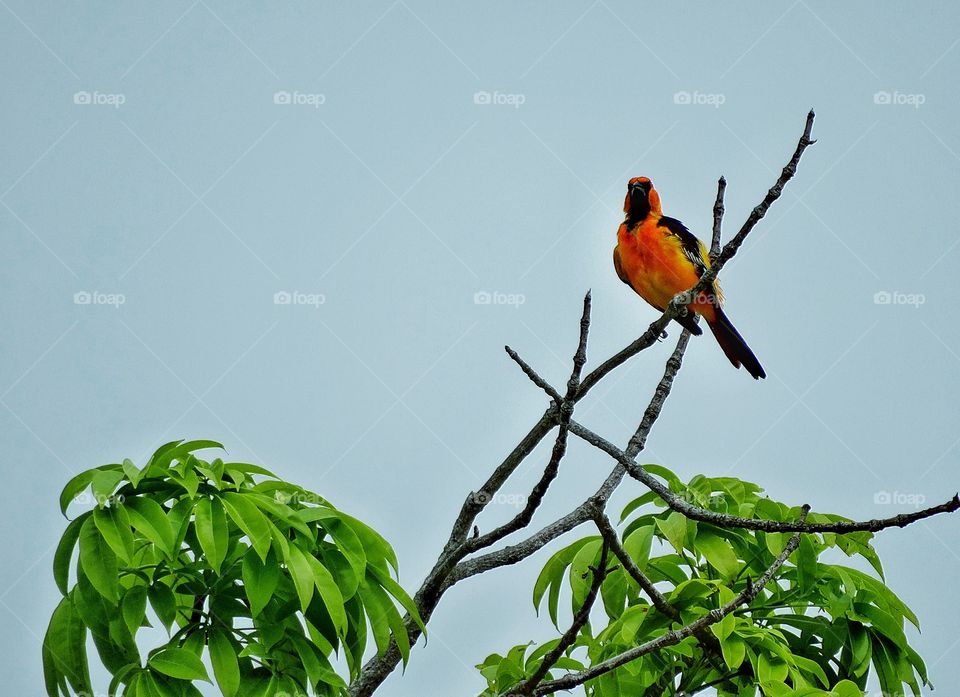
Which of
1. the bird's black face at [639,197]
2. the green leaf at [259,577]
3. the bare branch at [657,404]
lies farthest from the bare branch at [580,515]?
the bird's black face at [639,197]

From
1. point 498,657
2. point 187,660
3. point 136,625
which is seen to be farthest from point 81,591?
point 498,657

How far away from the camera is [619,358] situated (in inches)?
72.9

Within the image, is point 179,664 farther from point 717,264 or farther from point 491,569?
point 717,264

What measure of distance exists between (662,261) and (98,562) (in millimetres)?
2447

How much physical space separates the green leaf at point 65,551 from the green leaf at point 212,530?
201 millimetres

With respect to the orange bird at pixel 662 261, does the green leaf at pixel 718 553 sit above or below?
below

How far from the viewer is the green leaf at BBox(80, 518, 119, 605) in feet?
5.46

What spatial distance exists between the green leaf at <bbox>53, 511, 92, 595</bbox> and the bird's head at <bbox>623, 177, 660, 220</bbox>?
2.57 meters

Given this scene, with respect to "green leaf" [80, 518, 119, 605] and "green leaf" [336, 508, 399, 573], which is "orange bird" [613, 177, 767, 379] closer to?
"green leaf" [336, 508, 399, 573]

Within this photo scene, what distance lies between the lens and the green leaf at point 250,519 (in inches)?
66.2

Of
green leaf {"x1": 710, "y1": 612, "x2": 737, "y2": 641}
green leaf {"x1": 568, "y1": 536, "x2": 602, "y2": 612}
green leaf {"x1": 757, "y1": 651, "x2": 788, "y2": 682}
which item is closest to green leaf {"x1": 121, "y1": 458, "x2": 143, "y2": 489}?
green leaf {"x1": 568, "y1": 536, "x2": 602, "y2": 612}

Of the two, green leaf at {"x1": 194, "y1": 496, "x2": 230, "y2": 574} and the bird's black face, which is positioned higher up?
the bird's black face

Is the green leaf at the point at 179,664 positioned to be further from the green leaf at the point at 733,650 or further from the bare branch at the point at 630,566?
the green leaf at the point at 733,650

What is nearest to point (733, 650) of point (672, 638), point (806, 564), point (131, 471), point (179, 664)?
point (672, 638)
